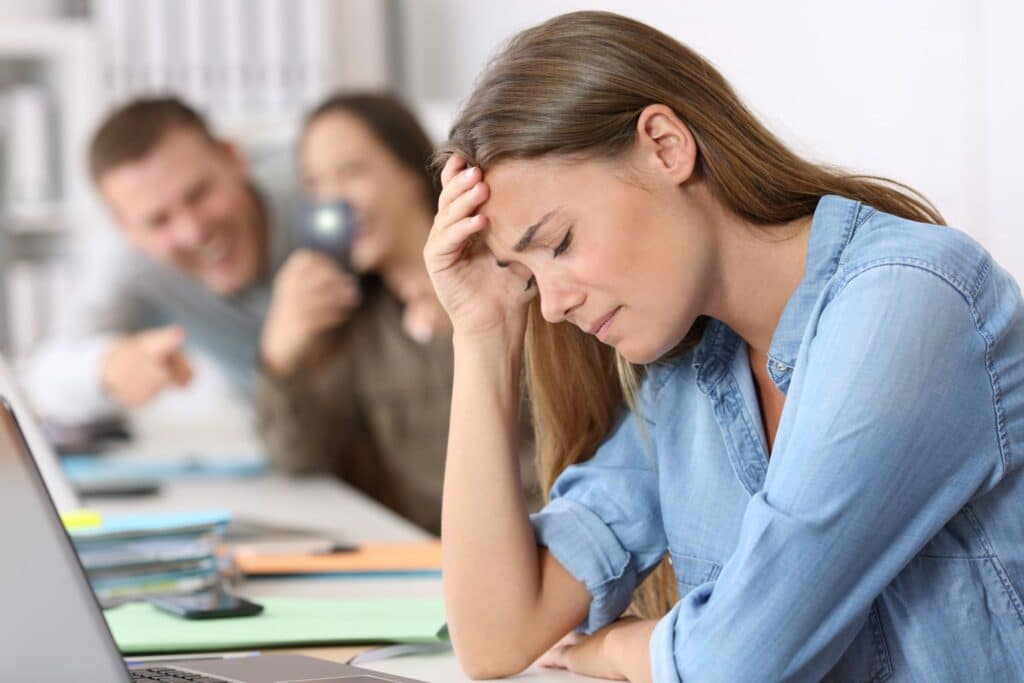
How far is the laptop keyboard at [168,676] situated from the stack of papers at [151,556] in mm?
338

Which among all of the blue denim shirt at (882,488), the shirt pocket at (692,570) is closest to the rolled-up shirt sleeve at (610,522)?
the shirt pocket at (692,570)

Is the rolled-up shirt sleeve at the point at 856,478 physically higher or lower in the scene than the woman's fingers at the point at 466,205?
lower

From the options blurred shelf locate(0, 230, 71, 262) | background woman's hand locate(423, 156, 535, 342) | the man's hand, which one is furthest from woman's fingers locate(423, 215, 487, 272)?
blurred shelf locate(0, 230, 71, 262)

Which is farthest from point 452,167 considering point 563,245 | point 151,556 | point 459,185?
point 151,556

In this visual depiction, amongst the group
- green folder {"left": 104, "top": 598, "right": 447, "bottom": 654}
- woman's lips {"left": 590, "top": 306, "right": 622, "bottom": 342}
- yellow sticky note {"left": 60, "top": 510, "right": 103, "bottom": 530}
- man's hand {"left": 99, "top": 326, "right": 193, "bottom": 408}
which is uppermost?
woman's lips {"left": 590, "top": 306, "right": 622, "bottom": 342}

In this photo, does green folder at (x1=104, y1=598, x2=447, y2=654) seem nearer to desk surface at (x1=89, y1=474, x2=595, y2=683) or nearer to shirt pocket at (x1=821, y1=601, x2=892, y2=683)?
desk surface at (x1=89, y1=474, x2=595, y2=683)

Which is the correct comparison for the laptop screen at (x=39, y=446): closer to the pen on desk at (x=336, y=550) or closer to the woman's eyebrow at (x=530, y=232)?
the pen on desk at (x=336, y=550)

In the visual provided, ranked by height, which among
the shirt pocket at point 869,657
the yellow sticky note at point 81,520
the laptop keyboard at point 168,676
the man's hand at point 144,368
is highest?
the shirt pocket at point 869,657

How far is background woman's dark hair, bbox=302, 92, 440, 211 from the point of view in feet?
8.50

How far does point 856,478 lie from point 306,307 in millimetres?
1861

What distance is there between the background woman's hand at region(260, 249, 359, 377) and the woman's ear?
161 cm

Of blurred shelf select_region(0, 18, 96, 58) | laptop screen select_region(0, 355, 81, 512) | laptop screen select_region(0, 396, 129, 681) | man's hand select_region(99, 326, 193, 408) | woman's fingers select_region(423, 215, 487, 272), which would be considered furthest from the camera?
blurred shelf select_region(0, 18, 96, 58)

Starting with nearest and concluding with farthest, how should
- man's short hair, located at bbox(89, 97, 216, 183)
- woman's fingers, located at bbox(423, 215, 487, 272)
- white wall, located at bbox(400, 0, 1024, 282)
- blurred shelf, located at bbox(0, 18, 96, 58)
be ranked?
woman's fingers, located at bbox(423, 215, 487, 272)
white wall, located at bbox(400, 0, 1024, 282)
man's short hair, located at bbox(89, 97, 216, 183)
blurred shelf, located at bbox(0, 18, 96, 58)

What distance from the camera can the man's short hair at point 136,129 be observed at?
113 inches
